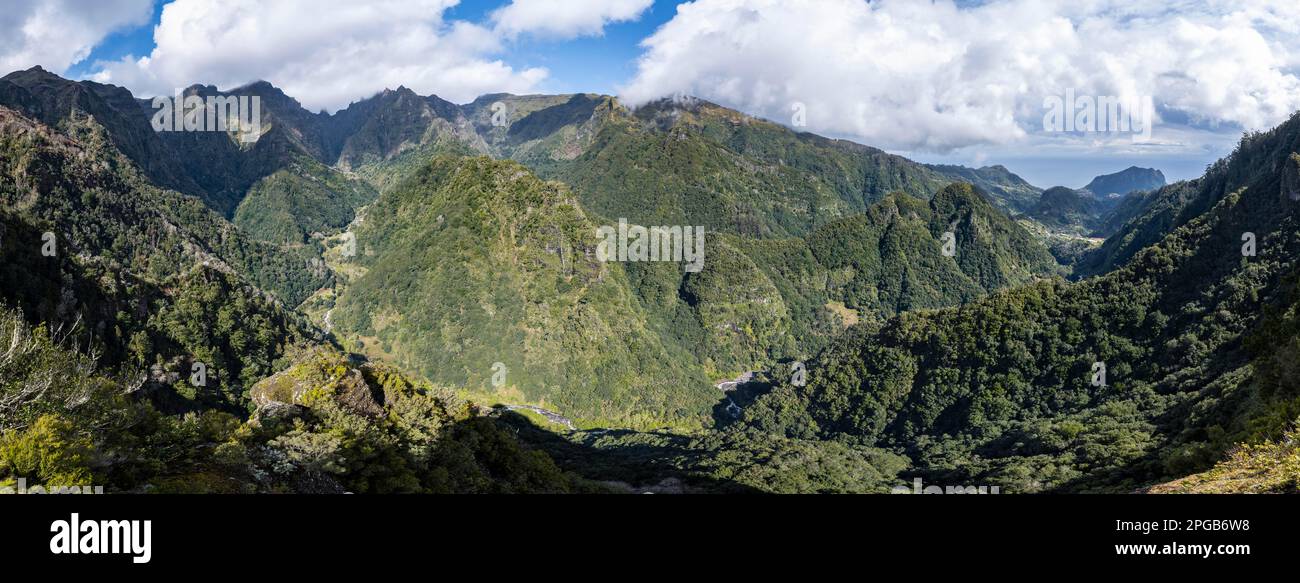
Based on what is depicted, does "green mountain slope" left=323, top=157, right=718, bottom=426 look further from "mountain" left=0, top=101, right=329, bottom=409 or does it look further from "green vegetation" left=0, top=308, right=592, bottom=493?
"green vegetation" left=0, top=308, right=592, bottom=493

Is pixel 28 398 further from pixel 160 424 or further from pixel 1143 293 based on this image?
pixel 1143 293

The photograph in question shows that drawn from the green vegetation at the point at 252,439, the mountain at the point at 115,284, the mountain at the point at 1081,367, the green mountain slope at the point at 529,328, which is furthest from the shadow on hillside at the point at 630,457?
the mountain at the point at 115,284

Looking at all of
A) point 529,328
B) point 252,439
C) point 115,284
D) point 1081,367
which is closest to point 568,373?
point 529,328

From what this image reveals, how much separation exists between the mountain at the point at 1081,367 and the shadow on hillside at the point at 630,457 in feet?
126

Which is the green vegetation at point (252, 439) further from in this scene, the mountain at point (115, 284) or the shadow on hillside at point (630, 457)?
the mountain at point (115, 284)

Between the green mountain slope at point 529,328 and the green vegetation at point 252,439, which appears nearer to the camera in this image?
the green vegetation at point 252,439

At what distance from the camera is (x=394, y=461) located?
32688 mm

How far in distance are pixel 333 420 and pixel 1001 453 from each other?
100 metres

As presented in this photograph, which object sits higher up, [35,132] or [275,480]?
[35,132]

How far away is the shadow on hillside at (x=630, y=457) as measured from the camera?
7835cm

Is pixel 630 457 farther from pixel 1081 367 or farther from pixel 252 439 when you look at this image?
pixel 1081 367

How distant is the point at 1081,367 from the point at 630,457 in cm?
9613
